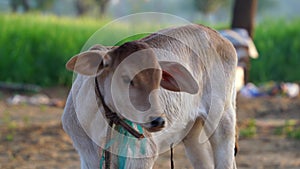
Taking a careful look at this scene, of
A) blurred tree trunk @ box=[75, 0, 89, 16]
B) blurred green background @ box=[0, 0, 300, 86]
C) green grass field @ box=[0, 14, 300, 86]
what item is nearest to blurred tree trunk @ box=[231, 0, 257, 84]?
blurred green background @ box=[0, 0, 300, 86]

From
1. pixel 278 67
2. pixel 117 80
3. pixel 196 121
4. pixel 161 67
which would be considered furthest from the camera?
pixel 278 67

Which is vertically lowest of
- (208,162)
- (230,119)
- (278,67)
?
(278,67)

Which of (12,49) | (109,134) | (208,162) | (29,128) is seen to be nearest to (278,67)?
(12,49)

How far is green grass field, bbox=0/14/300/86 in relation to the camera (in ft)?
41.6

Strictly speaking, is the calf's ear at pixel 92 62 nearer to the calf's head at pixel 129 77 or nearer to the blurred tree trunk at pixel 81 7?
the calf's head at pixel 129 77

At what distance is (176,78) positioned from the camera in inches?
145

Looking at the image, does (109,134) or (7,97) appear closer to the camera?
(109,134)

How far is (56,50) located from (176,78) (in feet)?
31.8

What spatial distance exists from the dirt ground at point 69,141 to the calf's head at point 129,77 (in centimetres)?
294

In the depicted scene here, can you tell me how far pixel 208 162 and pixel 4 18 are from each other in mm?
11495

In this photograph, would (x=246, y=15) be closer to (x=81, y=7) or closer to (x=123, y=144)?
(x=123, y=144)

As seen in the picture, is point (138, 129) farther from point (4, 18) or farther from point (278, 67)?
point (4, 18)

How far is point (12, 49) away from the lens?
1288 centimetres

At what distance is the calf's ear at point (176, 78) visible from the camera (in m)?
3.69
